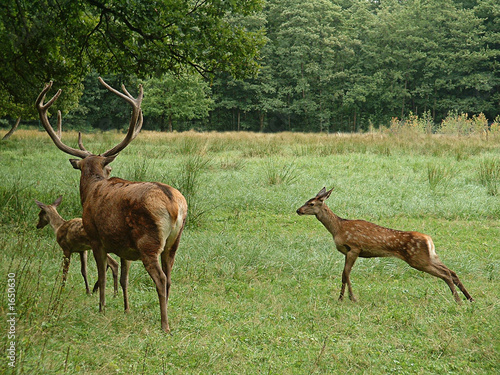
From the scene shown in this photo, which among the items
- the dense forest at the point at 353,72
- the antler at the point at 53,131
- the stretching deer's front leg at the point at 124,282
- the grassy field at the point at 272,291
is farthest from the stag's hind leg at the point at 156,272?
the dense forest at the point at 353,72

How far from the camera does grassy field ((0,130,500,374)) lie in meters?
3.87

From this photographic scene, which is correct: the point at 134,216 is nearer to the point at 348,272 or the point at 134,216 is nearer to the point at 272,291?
the point at 272,291

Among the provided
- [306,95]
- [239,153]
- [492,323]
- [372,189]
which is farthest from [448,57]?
[492,323]

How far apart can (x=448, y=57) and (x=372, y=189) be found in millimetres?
40757

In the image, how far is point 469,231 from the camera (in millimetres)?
8703

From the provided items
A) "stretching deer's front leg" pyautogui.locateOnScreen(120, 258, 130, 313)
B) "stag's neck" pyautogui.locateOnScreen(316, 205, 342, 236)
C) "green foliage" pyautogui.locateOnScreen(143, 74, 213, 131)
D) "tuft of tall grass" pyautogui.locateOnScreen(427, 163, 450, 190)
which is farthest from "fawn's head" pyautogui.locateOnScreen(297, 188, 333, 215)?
"green foliage" pyautogui.locateOnScreen(143, 74, 213, 131)

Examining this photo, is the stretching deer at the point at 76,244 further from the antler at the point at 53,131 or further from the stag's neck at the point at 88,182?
the antler at the point at 53,131

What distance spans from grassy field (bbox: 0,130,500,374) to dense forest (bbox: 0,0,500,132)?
35701mm

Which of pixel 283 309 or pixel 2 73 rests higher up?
pixel 2 73

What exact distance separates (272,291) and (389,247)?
1.45 metres

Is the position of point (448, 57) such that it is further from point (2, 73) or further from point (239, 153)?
point (2, 73)

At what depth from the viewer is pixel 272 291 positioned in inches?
228

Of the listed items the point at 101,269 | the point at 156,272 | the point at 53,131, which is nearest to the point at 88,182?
the point at 53,131

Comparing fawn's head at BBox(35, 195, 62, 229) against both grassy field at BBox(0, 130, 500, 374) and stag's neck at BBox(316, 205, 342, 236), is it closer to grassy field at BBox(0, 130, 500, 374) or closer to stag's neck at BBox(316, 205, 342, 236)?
grassy field at BBox(0, 130, 500, 374)
